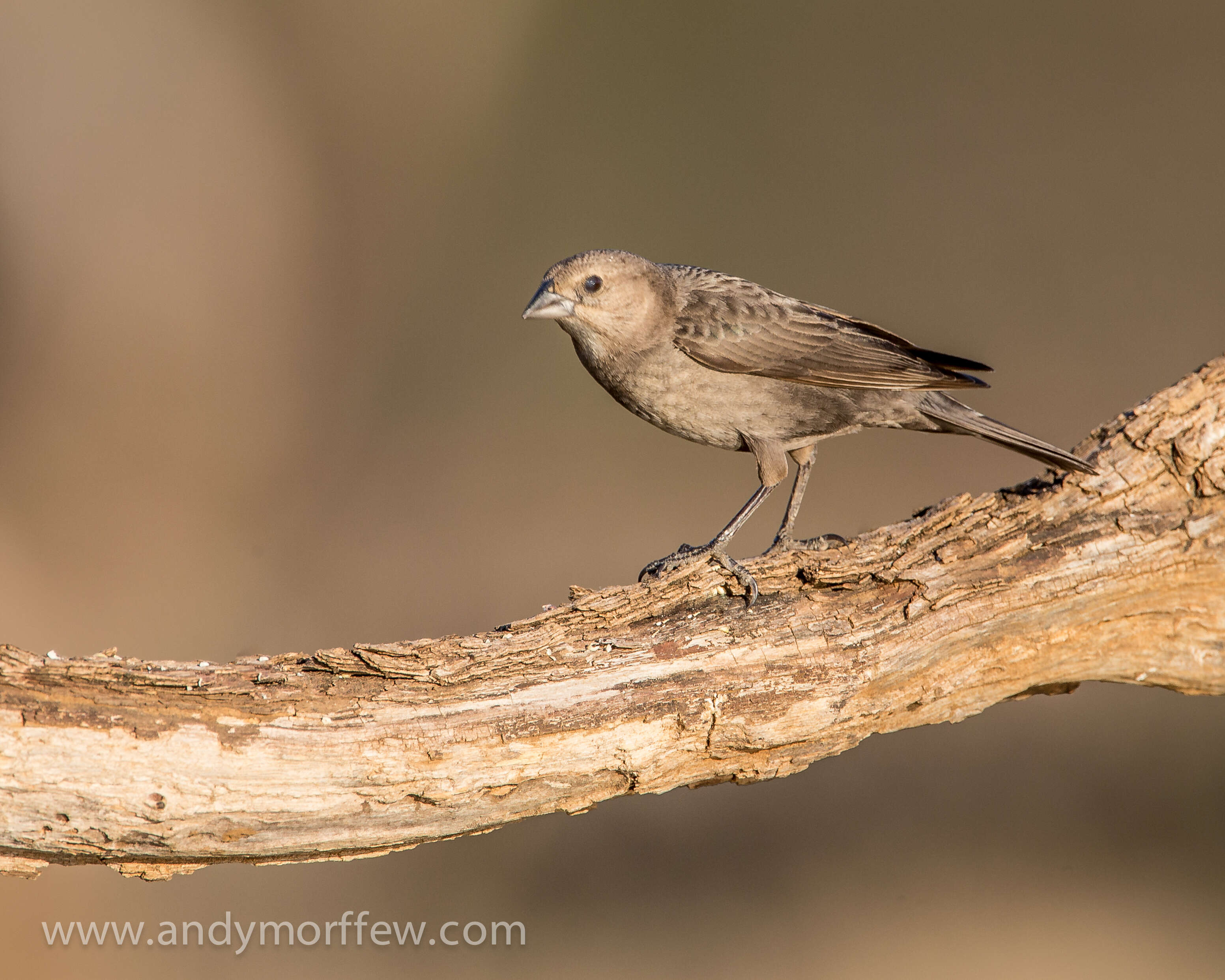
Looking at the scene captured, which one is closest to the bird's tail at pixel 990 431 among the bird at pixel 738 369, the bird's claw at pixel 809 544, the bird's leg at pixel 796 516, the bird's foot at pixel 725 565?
the bird at pixel 738 369

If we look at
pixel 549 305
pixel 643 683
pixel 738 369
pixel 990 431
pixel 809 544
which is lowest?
pixel 643 683

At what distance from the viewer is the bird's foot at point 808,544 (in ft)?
13.0

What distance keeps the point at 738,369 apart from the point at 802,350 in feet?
1.09

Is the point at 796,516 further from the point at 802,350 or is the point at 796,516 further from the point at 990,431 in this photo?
the point at 990,431

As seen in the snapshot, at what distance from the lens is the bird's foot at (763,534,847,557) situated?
396 cm

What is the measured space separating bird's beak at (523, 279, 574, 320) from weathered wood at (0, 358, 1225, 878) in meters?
1.40

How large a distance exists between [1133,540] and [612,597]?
202 cm

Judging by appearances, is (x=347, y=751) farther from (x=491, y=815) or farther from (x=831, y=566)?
(x=831, y=566)

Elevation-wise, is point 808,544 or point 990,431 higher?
point 990,431

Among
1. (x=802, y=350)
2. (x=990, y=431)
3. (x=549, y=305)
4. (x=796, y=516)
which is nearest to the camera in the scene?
(x=990, y=431)

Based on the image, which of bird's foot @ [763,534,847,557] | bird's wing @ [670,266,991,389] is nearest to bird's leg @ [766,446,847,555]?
bird's foot @ [763,534,847,557]

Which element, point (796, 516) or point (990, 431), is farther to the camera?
point (796, 516)

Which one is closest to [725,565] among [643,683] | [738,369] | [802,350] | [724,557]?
[724,557]

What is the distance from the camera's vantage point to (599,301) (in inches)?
171
